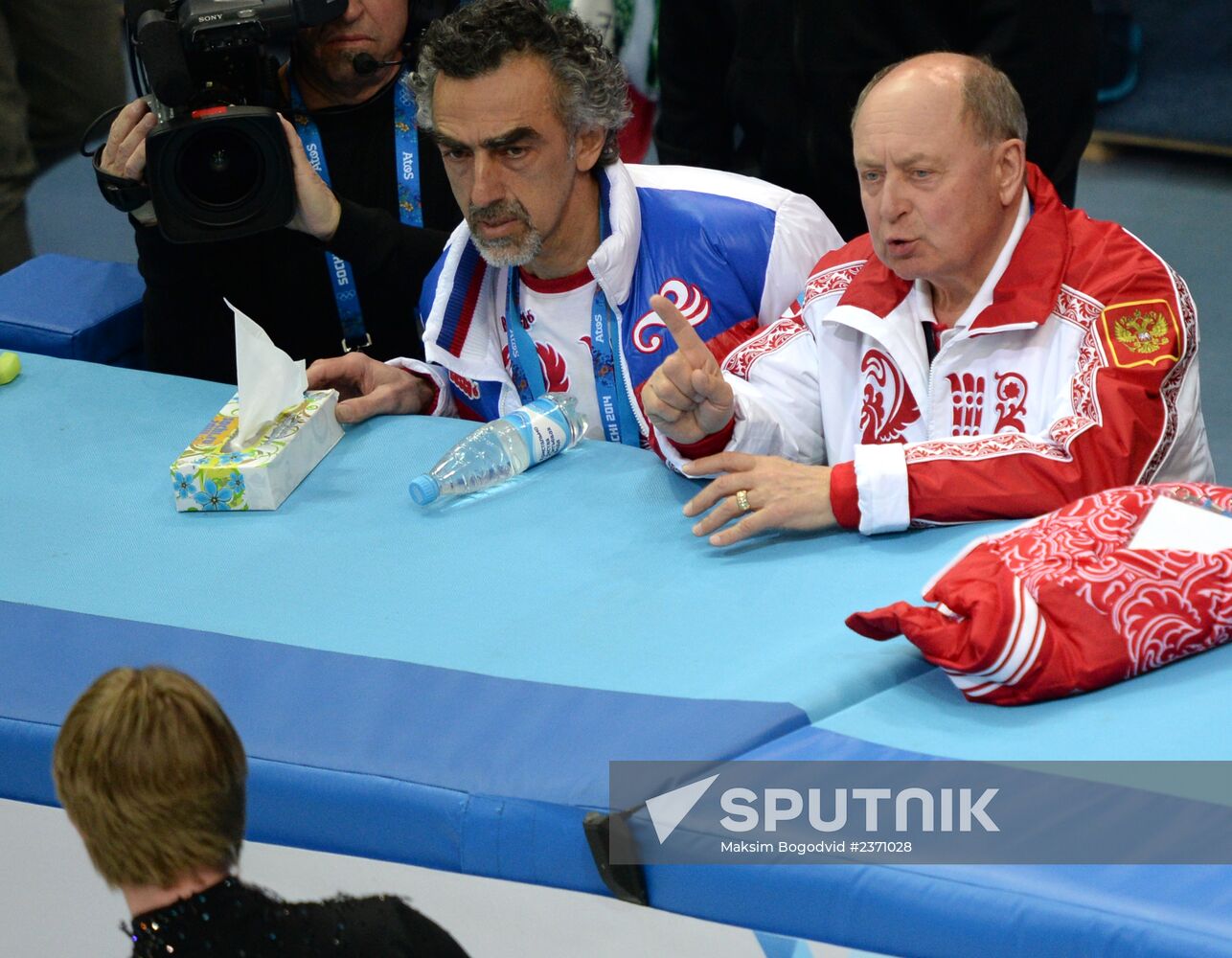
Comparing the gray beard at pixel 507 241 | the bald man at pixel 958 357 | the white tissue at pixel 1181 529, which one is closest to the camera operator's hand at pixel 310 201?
the gray beard at pixel 507 241

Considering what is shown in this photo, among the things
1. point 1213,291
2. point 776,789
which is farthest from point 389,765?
point 1213,291

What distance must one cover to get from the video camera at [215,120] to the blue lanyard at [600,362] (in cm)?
32

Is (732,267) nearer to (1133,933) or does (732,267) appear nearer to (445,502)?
(445,502)

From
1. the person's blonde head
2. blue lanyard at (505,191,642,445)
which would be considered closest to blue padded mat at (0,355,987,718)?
blue lanyard at (505,191,642,445)

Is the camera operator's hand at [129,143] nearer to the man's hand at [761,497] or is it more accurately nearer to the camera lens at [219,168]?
the camera lens at [219,168]

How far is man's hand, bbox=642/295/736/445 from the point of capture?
5.46ft

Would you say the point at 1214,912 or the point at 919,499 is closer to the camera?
the point at 1214,912

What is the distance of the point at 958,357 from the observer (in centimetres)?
164

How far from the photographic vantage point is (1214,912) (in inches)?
42.2

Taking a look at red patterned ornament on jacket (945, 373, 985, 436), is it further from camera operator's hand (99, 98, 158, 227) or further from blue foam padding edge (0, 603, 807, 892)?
camera operator's hand (99, 98, 158, 227)

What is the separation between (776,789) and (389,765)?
0.32 meters

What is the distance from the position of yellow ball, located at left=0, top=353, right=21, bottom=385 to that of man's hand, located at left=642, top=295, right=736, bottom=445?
88 centimetres

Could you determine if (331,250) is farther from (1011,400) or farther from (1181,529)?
(1181,529)

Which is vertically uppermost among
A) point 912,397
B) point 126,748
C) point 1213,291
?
point 126,748
